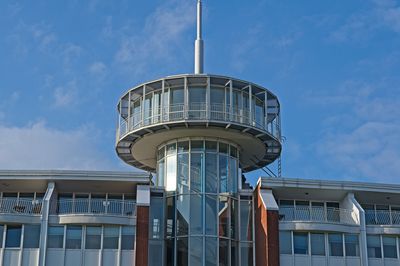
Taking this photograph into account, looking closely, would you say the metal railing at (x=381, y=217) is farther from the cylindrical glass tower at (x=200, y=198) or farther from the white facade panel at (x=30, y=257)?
the white facade panel at (x=30, y=257)

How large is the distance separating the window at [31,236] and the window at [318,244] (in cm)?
1424

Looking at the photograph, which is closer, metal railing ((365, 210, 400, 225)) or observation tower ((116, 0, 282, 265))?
observation tower ((116, 0, 282, 265))

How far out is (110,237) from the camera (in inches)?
1485

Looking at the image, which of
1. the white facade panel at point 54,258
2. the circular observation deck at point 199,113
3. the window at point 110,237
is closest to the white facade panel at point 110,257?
the window at point 110,237

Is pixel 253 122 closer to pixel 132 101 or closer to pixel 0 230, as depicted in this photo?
pixel 132 101

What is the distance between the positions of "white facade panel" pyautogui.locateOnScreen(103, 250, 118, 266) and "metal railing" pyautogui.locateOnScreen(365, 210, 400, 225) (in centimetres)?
1449

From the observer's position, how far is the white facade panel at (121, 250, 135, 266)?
3725 cm

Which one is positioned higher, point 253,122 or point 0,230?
point 253,122

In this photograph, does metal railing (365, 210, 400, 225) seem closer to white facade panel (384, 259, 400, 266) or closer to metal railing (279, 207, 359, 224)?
metal railing (279, 207, 359, 224)

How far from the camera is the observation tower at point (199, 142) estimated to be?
38.6 meters

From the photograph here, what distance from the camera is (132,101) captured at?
4153cm

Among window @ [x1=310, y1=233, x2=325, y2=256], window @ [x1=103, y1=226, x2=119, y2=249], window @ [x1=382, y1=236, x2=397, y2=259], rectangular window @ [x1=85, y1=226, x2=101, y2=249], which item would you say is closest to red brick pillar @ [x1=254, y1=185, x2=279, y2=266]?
window @ [x1=310, y1=233, x2=325, y2=256]

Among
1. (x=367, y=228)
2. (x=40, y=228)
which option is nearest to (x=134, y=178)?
(x=40, y=228)

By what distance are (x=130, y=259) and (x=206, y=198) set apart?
5.24 meters
